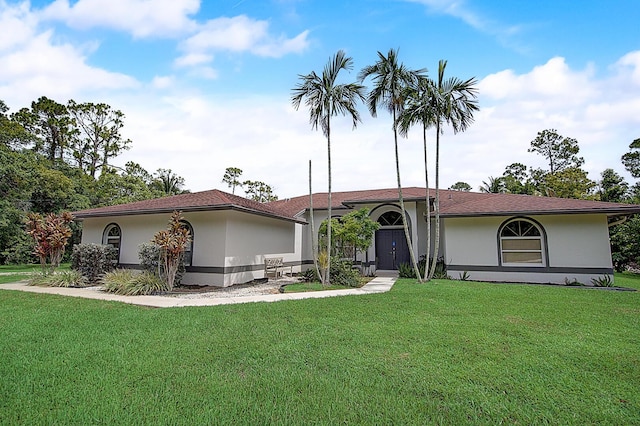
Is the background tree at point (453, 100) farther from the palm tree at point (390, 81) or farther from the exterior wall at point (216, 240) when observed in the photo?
the exterior wall at point (216, 240)

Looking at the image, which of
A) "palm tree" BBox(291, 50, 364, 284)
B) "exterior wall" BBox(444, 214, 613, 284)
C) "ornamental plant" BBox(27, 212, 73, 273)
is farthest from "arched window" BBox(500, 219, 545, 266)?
"ornamental plant" BBox(27, 212, 73, 273)

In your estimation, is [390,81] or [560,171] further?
[560,171]

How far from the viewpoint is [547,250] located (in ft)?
40.1

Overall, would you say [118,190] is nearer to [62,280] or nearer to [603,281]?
[62,280]

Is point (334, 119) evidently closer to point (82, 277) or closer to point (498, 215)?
point (498, 215)

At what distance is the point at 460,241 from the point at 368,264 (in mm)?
4267

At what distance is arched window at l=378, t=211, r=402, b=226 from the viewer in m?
15.4

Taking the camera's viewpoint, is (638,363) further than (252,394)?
Yes

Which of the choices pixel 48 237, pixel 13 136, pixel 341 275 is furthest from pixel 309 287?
pixel 13 136

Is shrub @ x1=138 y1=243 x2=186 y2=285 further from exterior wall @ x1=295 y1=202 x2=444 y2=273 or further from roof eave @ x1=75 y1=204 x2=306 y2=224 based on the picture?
exterior wall @ x1=295 y1=202 x2=444 y2=273

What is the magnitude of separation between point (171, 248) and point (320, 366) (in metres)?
7.80

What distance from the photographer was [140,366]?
3840mm

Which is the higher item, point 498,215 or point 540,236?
point 498,215

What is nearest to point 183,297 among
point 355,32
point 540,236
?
point 355,32
